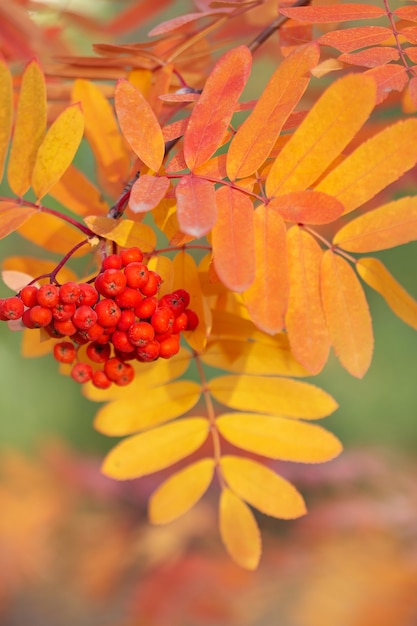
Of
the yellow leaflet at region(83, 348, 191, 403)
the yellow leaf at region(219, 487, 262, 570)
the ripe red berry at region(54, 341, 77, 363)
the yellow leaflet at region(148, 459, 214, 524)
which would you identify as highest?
the ripe red berry at region(54, 341, 77, 363)

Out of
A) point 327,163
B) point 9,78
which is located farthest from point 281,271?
point 9,78

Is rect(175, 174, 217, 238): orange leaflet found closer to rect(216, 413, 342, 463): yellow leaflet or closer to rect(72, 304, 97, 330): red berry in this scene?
rect(72, 304, 97, 330): red berry

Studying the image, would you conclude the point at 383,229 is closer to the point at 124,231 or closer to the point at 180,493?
the point at 124,231

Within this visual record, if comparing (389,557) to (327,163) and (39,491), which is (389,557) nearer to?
(39,491)

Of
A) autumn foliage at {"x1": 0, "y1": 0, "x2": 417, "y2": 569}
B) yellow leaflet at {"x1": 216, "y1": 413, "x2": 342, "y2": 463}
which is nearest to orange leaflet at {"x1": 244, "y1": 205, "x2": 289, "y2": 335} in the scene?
autumn foliage at {"x1": 0, "y1": 0, "x2": 417, "y2": 569}

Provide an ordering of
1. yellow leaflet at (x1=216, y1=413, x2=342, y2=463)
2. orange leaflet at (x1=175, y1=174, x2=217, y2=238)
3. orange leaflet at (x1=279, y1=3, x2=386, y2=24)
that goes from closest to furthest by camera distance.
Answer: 1. orange leaflet at (x1=175, y1=174, x2=217, y2=238)
2. orange leaflet at (x1=279, y1=3, x2=386, y2=24)
3. yellow leaflet at (x1=216, y1=413, x2=342, y2=463)

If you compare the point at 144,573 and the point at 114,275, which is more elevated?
the point at 114,275

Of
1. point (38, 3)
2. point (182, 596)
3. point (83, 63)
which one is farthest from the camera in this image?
point (182, 596)

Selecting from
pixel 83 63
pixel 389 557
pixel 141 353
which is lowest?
pixel 389 557
